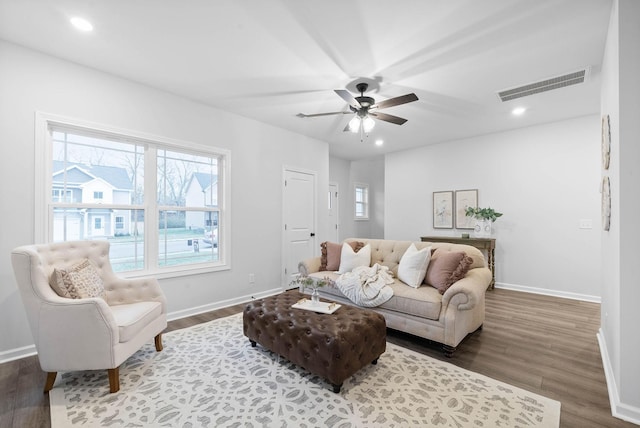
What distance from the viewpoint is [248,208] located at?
14.3 feet

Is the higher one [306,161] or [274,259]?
[306,161]

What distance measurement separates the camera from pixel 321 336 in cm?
205

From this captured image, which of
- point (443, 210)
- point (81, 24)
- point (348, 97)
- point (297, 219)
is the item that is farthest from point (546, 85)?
point (81, 24)

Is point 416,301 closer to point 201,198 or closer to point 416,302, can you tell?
point 416,302

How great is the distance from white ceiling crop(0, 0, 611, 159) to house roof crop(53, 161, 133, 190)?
1.03 meters

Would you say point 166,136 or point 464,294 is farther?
point 166,136

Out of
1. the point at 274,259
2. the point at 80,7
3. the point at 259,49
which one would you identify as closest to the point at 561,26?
the point at 259,49

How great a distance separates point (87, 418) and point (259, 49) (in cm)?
A: 302

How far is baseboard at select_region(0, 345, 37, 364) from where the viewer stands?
2.49 m

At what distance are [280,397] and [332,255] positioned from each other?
6.95 ft

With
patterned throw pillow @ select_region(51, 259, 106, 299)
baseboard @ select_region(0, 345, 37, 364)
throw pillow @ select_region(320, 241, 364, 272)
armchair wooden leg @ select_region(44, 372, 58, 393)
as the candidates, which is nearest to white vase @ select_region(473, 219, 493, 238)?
throw pillow @ select_region(320, 241, 364, 272)

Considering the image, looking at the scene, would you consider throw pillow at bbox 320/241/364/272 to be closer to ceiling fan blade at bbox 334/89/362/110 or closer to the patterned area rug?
the patterned area rug

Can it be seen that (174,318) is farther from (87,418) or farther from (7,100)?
(7,100)

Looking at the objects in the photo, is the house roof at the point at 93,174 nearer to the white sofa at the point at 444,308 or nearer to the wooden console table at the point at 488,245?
the white sofa at the point at 444,308
